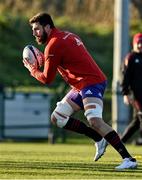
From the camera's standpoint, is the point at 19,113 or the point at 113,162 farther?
the point at 19,113

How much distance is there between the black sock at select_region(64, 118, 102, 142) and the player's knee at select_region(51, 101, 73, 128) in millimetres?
89

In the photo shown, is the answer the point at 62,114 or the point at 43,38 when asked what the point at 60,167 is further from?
the point at 43,38

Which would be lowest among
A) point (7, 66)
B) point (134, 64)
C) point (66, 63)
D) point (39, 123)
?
point (7, 66)

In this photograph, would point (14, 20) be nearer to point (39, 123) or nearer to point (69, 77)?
point (39, 123)

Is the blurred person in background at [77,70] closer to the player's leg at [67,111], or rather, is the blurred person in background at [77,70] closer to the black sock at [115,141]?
the black sock at [115,141]

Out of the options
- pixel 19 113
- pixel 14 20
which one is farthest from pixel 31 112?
pixel 14 20

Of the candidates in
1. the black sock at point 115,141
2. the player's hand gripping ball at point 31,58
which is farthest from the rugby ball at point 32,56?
the black sock at point 115,141

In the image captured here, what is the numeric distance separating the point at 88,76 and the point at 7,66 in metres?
21.6

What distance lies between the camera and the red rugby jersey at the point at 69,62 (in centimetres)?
1124

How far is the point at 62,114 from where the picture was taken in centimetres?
1195

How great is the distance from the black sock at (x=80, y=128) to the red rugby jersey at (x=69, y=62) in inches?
28.4

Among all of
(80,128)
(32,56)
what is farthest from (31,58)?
(80,128)

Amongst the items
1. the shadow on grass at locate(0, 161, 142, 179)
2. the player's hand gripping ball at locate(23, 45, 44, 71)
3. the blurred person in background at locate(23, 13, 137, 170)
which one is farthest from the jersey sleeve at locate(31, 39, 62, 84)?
the shadow on grass at locate(0, 161, 142, 179)

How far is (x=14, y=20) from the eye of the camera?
35344mm
